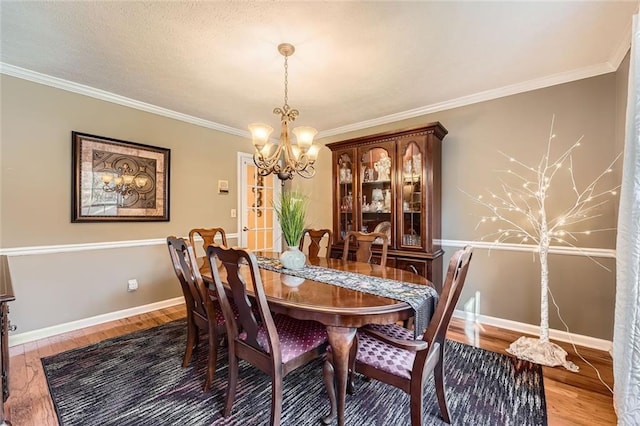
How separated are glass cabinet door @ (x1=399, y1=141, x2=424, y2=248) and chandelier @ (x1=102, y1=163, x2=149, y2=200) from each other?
3002mm

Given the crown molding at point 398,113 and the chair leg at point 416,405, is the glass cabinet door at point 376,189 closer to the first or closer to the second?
the crown molding at point 398,113

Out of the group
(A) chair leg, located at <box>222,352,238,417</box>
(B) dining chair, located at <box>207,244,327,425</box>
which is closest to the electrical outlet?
(B) dining chair, located at <box>207,244,327,425</box>

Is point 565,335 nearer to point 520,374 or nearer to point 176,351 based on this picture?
point 520,374

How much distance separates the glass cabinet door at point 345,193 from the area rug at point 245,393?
1835 mm

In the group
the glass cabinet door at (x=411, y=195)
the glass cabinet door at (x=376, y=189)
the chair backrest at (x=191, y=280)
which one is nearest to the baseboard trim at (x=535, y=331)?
the glass cabinet door at (x=411, y=195)

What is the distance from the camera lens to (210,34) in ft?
6.53

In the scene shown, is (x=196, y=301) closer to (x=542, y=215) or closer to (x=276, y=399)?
(x=276, y=399)

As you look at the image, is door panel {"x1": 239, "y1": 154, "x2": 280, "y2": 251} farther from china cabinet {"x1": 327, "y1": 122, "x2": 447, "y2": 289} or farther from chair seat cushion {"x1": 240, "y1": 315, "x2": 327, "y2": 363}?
chair seat cushion {"x1": 240, "y1": 315, "x2": 327, "y2": 363}

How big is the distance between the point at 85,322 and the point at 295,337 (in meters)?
2.62

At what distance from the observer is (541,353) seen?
2.31m

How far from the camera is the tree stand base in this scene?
7.29ft

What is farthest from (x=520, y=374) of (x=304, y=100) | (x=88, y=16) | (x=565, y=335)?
(x=88, y=16)

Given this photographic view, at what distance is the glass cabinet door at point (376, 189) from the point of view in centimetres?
337

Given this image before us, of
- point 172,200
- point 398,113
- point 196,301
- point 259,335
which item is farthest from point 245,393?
point 398,113
